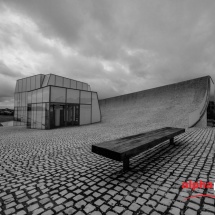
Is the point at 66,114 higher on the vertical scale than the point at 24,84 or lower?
lower

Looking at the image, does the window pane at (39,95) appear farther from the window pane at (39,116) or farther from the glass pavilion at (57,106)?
the window pane at (39,116)

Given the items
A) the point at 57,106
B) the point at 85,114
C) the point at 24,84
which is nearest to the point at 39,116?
the point at 57,106

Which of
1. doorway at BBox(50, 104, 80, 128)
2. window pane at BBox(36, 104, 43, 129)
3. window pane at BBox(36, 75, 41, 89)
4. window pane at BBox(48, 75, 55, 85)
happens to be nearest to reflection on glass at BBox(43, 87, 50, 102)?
window pane at BBox(36, 104, 43, 129)

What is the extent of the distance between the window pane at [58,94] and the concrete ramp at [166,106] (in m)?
5.42

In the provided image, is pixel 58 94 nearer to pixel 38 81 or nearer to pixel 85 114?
pixel 85 114

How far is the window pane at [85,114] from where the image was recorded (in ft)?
43.4

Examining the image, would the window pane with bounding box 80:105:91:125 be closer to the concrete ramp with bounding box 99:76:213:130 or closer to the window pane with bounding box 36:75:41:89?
the concrete ramp with bounding box 99:76:213:130

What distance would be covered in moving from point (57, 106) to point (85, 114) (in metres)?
2.98

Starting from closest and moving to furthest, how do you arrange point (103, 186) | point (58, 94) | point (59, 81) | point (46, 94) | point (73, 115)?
point (103, 186)
point (46, 94)
point (58, 94)
point (73, 115)
point (59, 81)

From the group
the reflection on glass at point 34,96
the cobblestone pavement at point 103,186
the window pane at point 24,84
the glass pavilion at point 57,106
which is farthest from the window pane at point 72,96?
the window pane at point 24,84

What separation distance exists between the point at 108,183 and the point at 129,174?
1.64 feet

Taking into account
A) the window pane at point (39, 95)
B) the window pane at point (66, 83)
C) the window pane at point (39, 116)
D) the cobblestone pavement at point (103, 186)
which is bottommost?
the cobblestone pavement at point (103, 186)

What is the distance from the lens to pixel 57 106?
40.9 ft

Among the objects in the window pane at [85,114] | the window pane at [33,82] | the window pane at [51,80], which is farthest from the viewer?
the window pane at [33,82]
